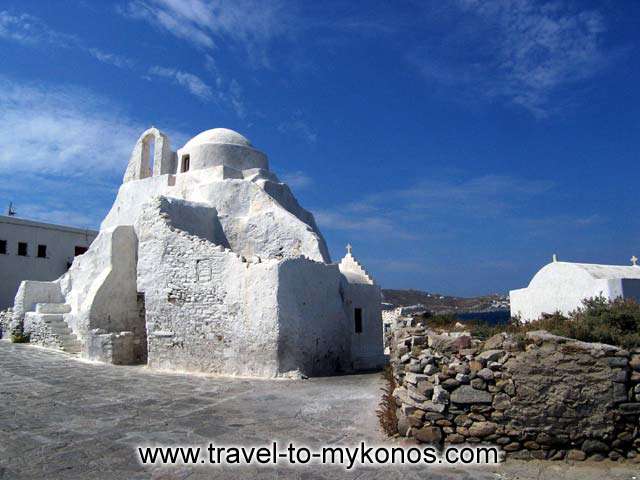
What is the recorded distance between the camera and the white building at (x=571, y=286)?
35.9ft

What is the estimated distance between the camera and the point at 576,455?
495 cm

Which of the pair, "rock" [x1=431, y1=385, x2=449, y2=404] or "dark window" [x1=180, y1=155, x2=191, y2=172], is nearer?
"rock" [x1=431, y1=385, x2=449, y2=404]

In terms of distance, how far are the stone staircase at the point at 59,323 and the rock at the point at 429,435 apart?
13613 millimetres

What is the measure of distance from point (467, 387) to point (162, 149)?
16278mm

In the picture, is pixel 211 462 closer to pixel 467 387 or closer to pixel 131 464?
pixel 131 464

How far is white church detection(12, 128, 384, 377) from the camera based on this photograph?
1098 cm

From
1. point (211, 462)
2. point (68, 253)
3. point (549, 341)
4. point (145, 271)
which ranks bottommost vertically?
point (211, 462)

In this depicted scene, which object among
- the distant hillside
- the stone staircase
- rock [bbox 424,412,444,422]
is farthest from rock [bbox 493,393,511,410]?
the distant hillside

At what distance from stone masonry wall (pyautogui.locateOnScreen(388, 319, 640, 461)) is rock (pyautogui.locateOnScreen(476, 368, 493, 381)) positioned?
11mm

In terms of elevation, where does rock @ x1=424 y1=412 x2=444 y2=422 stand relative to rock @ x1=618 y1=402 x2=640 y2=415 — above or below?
below

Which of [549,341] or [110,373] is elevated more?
[549,341]

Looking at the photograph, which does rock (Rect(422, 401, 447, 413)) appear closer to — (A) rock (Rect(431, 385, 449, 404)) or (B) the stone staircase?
(A) rock (Rect(431, 385, 449, 404))

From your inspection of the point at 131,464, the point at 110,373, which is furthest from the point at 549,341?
the point at 110,373

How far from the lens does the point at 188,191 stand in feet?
54.4
